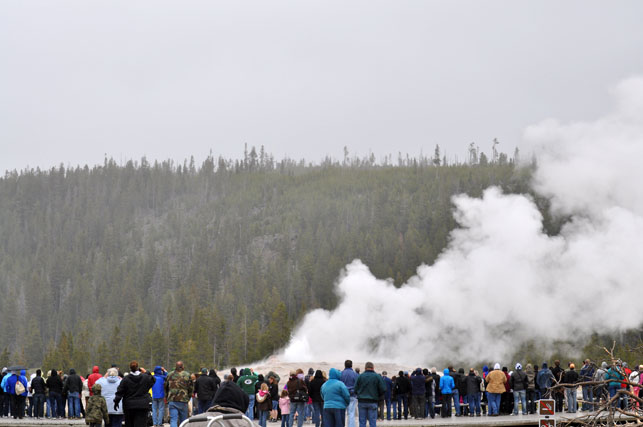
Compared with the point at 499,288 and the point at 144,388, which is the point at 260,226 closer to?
the point at 499,288

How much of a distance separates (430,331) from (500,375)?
34.2m

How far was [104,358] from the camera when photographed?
8925 cm

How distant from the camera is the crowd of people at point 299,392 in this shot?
17734 millimetres

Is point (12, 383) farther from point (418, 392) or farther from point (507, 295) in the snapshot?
point (507, 295)

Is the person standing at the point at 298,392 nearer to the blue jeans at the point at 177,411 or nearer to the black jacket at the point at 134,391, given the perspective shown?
the blue jeans at the point at 177,411

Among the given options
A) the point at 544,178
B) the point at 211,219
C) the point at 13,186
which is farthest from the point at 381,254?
the point at 13,186

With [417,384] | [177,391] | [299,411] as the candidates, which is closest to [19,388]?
[177,391]

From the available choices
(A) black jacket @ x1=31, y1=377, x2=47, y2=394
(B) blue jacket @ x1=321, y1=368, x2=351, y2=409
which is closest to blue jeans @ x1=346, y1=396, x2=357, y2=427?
(B) blue jacket @ x1=321, y1=368, x2=351, y2=409

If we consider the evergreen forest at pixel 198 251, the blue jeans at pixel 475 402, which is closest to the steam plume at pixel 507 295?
the evergreen forest at pixel 198 251

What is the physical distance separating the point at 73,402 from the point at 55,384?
80 cm

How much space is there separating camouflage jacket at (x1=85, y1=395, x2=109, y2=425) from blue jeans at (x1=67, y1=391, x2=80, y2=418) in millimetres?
9029

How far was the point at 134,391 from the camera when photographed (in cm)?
1730

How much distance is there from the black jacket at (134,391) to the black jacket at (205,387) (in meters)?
3.19

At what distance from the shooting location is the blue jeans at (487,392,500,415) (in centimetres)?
2642
